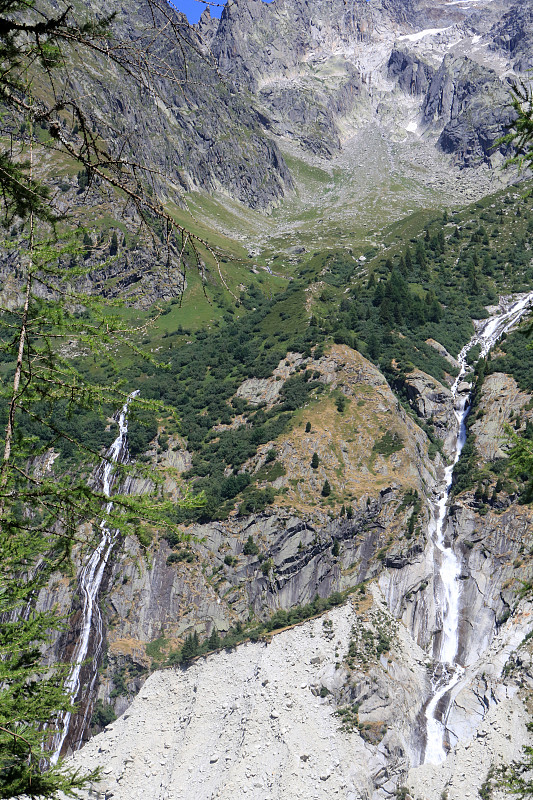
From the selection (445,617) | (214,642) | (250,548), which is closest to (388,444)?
(445,617)

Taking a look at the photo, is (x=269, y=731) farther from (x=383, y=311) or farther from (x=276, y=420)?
(x=383, y=311)

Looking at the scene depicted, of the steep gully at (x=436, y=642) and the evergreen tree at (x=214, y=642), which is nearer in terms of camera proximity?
the steep gully at (x=436, y=642)

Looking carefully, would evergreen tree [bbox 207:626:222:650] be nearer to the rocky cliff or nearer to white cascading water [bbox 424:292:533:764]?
the rocky cliff

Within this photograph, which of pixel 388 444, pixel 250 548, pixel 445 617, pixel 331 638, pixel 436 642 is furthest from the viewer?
pixel 388 444

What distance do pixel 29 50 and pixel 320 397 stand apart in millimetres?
64514

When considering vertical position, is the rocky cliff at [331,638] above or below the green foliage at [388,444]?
below

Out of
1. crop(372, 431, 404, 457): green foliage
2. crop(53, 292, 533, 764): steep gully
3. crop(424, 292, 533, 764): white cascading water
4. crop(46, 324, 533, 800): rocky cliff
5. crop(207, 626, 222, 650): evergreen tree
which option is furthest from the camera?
crop(372, 431, 404, 457): green foliage

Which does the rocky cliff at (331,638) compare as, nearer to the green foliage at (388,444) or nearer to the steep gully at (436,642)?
the green foliage at (388,444)

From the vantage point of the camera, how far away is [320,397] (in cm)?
7094

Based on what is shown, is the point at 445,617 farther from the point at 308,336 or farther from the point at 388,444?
the point at 308,336

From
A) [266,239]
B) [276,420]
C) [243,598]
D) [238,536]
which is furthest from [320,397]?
[266,239]

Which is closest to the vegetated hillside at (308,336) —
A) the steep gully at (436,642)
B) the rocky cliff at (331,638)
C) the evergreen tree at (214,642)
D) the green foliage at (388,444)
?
the rocky cliff at (331,638)

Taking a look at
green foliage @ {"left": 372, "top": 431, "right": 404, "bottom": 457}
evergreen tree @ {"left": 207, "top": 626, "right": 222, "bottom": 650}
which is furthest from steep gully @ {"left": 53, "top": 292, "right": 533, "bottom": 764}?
evergreen tree @ {"left": 207, "top": 626, "right": 222, "bottom": 650}

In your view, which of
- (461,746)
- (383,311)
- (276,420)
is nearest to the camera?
(461,746)
